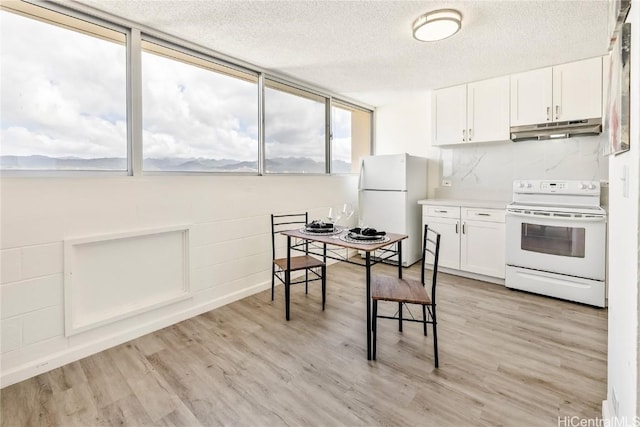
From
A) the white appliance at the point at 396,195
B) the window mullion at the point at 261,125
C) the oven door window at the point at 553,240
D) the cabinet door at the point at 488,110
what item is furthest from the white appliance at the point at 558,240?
the window mullion at the point at 261,125

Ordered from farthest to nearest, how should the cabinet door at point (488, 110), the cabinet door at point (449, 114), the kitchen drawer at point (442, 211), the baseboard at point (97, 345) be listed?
the cabinet door at point (449, 114) < the kitchen drawer at point (442, 211) < the cabinet door at point (488, 110) < the baseboard at point (97, 345)

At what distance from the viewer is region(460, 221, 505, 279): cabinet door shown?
11.7 ft

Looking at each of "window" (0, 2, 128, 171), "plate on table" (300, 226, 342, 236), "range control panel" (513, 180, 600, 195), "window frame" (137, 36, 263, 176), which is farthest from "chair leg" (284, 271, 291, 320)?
"range control panel" (513, 180, 600, 195)

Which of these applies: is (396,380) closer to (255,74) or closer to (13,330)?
(13,330)

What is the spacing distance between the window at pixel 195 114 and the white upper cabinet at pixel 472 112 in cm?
241

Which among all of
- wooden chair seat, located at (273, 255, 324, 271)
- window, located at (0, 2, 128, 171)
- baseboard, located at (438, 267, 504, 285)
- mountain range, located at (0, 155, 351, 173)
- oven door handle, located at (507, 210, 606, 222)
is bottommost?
baseboard, located at (438, 267, 504, 285)

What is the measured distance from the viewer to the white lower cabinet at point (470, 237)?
11.7 feet

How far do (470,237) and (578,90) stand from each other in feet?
6.04

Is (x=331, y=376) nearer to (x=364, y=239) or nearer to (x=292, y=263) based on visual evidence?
(x=364, y=239)

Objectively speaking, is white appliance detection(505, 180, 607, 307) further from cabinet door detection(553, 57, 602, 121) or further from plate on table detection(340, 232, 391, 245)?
plate on table detection(340, 232, 391, 245)

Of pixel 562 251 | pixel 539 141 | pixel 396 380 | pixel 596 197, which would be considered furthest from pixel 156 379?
pixel 539 141

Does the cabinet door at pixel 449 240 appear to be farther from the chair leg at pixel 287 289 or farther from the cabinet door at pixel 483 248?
the chair leg at pixel 287 289

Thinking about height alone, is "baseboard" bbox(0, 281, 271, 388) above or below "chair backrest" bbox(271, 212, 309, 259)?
below

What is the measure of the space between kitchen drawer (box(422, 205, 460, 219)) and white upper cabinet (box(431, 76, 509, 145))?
0.88m
